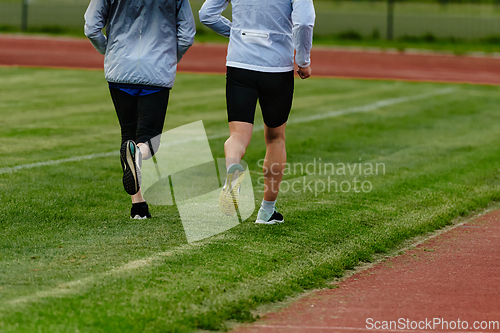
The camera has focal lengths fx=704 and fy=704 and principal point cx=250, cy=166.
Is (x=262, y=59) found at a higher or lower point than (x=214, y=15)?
lower

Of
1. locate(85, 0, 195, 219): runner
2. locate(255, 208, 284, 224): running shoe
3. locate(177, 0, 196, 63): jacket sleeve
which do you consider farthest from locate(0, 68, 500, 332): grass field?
locate(177, 0, 196, 63): jacket sleeve

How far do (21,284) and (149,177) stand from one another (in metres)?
3.38

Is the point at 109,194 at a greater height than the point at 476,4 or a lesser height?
greater

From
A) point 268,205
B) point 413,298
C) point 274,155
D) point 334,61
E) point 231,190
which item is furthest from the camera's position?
point 334,61

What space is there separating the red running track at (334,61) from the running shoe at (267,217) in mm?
13311

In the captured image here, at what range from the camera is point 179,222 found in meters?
5.52

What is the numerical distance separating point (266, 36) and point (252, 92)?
0.41m

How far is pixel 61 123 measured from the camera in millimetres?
10305

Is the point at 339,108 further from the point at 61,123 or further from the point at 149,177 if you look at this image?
the point at 149,177

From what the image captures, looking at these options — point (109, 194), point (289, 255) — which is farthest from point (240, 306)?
point (109, 194)

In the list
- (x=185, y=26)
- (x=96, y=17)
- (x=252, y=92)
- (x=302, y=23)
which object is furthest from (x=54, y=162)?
(x=302, y=23)

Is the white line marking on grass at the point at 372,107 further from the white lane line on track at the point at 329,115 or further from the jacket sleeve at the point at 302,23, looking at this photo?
the jacket sleeve at the point at 302,23

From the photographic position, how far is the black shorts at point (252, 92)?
5.04 meters

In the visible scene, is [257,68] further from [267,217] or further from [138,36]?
[267,217]
